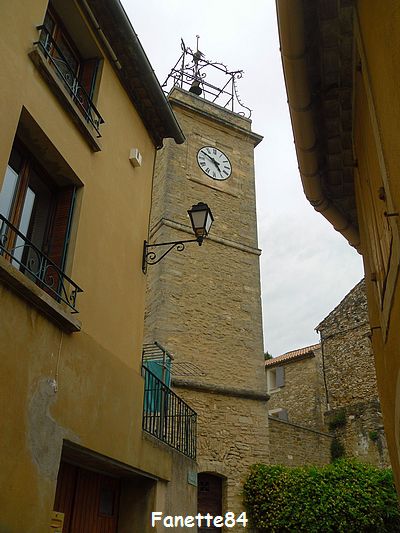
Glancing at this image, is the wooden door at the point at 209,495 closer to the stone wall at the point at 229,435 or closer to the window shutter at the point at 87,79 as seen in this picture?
the stone wall at the point at 229,435

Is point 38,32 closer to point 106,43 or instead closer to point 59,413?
point 106,43

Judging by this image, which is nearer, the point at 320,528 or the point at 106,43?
the point at 106,43

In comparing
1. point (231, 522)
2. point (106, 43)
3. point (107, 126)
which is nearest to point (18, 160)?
point (107, 126)

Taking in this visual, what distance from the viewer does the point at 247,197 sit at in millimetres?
18156

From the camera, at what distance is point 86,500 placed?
5969 millimetres

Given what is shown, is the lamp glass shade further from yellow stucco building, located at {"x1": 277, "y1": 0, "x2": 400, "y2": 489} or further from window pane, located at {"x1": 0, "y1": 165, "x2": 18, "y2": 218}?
window pane, located at {"x1": 0, "y1": 165, "x2": 18, "y2": 218}

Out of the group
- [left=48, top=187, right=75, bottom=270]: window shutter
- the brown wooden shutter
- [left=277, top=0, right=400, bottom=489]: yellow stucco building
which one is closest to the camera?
[left=277, top=0, right=400, bottom=489]: yellow stucco building

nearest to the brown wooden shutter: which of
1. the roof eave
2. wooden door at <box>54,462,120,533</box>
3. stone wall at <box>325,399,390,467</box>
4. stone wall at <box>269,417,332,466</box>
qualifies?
the roof eave

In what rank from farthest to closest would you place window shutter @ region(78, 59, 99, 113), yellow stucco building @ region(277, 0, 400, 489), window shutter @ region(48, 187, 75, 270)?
window shutter @ region(78, 59, 99, 113)
window shutter @ region(48, 187, 75, 270)
yellow stucco building @ region(277, 0, 400, 489)

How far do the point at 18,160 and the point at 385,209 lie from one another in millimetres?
3509

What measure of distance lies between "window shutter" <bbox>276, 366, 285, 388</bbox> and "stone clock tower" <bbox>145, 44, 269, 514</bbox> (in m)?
8.06

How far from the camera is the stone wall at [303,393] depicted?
2141 cm

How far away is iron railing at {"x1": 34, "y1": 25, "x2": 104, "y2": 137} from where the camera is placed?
576 centimetres

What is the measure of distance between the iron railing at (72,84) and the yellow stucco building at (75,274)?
3cm
